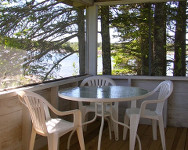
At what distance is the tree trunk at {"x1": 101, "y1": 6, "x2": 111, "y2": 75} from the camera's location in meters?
4.28

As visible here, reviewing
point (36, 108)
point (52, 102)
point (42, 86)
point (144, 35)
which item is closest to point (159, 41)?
point (144, 35)

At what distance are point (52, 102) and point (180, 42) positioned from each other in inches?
87.5

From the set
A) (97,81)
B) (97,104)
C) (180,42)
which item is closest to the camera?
(97,104)

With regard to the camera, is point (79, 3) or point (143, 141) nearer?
point (143, 141)

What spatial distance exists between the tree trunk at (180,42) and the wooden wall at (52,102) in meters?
0.19

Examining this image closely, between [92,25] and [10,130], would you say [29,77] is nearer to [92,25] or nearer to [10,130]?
[10,130]

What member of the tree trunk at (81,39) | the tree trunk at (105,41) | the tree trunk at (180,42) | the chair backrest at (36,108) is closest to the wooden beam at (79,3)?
the tree trunk at (81,39)

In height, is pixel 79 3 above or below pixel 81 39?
above

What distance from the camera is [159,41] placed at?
4.04 metres

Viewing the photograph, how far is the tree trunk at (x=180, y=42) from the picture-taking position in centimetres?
388

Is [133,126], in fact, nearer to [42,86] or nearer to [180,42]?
[42,86]

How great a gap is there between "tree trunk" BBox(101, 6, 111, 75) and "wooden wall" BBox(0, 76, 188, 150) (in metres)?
0.26

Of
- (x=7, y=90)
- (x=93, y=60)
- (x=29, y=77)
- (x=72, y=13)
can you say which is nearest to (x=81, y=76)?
(x=93, y=60)

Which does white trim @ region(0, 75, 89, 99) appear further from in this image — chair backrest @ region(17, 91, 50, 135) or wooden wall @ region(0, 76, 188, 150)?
chair backrest @ region(17, 91, 50, 135)
